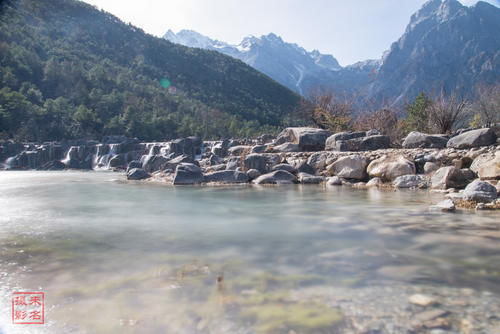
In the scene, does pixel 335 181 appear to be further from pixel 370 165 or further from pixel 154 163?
pixel 154 163

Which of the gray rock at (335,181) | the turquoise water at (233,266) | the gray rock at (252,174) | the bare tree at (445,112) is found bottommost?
the turquoise water at (233,266)

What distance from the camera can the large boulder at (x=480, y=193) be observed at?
224 inches

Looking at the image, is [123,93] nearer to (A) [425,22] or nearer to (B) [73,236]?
(B) [73,236]

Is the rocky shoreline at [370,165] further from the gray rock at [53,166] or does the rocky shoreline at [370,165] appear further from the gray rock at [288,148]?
the gray rock at [53,166]

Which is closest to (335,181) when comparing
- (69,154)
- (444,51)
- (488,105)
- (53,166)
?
(488,105)

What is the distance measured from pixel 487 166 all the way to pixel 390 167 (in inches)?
109

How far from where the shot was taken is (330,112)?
20.4 meters

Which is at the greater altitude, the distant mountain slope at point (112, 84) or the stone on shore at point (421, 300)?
the distant mountain slope at point (112, 84)

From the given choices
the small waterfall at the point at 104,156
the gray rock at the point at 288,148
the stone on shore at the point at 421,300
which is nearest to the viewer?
the stone on shore at the point at 421,300

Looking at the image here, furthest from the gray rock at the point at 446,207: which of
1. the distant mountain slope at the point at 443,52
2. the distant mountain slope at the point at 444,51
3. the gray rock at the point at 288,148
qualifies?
the distant mountain slope at the point at 444,51

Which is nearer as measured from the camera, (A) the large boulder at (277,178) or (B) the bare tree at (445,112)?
(A) the large boulder at (277,178)

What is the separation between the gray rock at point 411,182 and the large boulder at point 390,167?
0.60 m

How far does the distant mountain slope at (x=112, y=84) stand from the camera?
5175 cm

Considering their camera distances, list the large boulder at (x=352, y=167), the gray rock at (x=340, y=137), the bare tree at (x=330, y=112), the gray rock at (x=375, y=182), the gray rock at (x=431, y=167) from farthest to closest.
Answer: the bare tree at (x=330, y=112), the gray rock at (x=340, y=137), the large boulder at (x=352, y=167), the gray rock at (x=375, y=182), the gray rock at (x=431, y=167)
